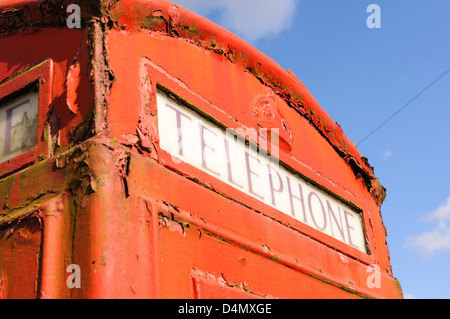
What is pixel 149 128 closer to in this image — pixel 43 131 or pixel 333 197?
pixel 43 131

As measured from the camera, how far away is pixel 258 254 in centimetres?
234

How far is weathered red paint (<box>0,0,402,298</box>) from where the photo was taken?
188 centimetres

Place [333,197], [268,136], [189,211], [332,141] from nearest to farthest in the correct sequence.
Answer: [189,211] → [268,136] → [333,197] → [332,141]

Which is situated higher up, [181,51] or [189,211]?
[181,51]

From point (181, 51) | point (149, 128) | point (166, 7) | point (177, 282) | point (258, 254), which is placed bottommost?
point (177, 282)

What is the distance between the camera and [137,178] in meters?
2.02

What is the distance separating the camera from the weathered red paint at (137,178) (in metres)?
1.88

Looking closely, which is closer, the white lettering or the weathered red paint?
the weathered red paint

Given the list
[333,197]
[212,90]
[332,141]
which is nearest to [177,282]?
[212,90]

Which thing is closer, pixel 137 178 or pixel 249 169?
pixel 137 178

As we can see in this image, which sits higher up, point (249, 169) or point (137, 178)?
point (249, 169)

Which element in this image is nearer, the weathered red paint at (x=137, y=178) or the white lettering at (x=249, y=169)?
the weathered red paint at (x=137, y=178)

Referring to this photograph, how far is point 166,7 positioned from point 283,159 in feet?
2.78
